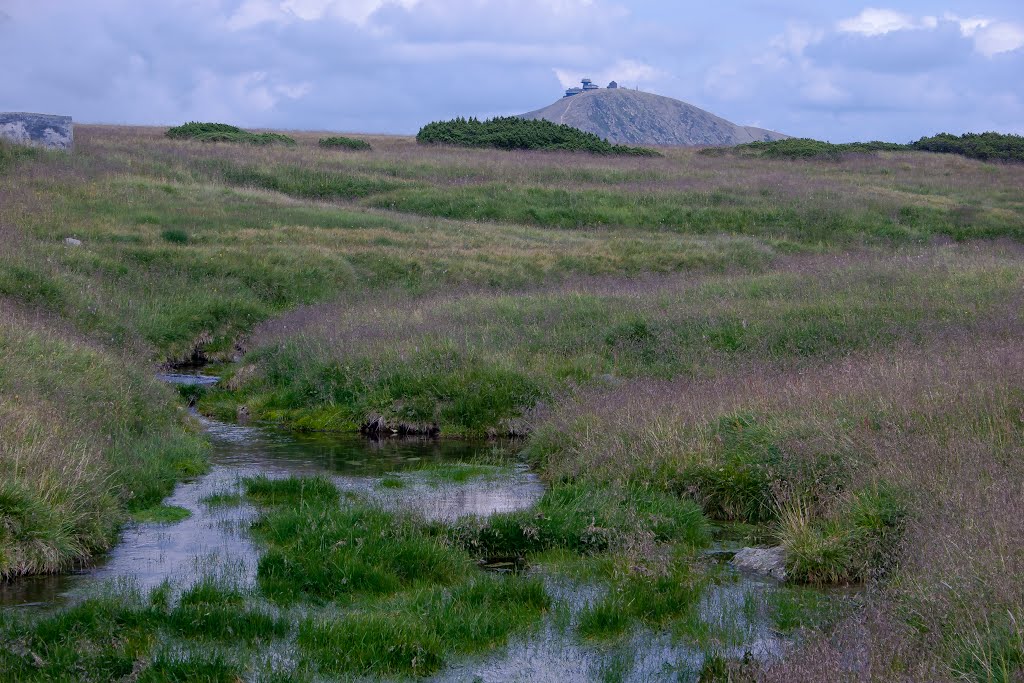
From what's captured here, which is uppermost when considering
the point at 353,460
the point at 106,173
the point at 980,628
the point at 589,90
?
the point at 589,90

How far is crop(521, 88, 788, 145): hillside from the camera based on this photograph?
160125mm

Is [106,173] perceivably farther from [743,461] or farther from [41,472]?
[743,461]

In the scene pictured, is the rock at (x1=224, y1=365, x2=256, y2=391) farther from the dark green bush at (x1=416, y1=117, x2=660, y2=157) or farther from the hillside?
the hillside

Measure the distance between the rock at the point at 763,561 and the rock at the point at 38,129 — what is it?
34175mm

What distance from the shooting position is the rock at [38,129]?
3622 centimetres

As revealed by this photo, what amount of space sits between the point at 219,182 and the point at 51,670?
34.1m

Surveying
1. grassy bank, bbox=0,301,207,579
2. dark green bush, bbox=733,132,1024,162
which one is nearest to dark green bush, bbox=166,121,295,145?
dark green bush, bbox=733,132,1024,162

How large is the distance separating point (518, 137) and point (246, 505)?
50.0 meters

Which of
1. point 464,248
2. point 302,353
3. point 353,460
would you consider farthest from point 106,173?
point 353,460

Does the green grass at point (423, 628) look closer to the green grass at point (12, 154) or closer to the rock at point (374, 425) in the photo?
the rock at point (374, 425)

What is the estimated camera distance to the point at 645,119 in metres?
166

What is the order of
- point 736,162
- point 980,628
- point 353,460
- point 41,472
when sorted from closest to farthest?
point 980,628 → point 41,472 → point 353,460 → point 736,162

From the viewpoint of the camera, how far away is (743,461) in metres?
10.7

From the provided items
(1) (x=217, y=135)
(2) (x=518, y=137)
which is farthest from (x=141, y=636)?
(2) (x=518, y=137)
